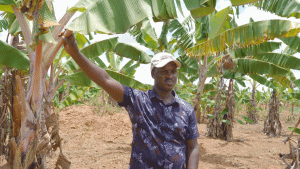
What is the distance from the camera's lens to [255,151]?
7.62 metres

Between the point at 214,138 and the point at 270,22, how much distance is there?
5896 mm

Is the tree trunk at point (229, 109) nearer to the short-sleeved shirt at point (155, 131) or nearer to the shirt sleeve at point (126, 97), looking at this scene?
the short-sleeved shirt at point (155, 131)

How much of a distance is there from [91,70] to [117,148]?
612 centimetres

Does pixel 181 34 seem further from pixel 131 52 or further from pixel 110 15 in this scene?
pixel 110 15

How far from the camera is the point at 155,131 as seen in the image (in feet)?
5.51

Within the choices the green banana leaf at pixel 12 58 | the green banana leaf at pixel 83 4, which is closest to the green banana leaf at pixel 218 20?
the green banana leaf at pixel 83 4

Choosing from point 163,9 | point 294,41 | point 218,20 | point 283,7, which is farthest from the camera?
point 294,41

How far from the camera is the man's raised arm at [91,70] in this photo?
1582 mm

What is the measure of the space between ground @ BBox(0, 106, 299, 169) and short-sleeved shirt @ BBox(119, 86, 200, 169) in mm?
4047

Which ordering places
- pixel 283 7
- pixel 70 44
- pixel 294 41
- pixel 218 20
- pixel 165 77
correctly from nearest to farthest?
1. pixel 70 44
2. pixel 165 77
3. pixel 283 7
4. pixel 218 20
5. pixel 294 41

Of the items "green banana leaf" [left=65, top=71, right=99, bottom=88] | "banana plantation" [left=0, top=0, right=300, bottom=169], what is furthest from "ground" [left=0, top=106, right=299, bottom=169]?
"green banana leaf" [left=65, top=71, right=99, bottom=88]

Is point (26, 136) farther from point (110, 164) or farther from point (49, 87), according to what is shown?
point (110, 164)

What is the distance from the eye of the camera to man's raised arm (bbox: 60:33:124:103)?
1.58m

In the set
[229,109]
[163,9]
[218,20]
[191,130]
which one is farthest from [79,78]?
[229,109]
